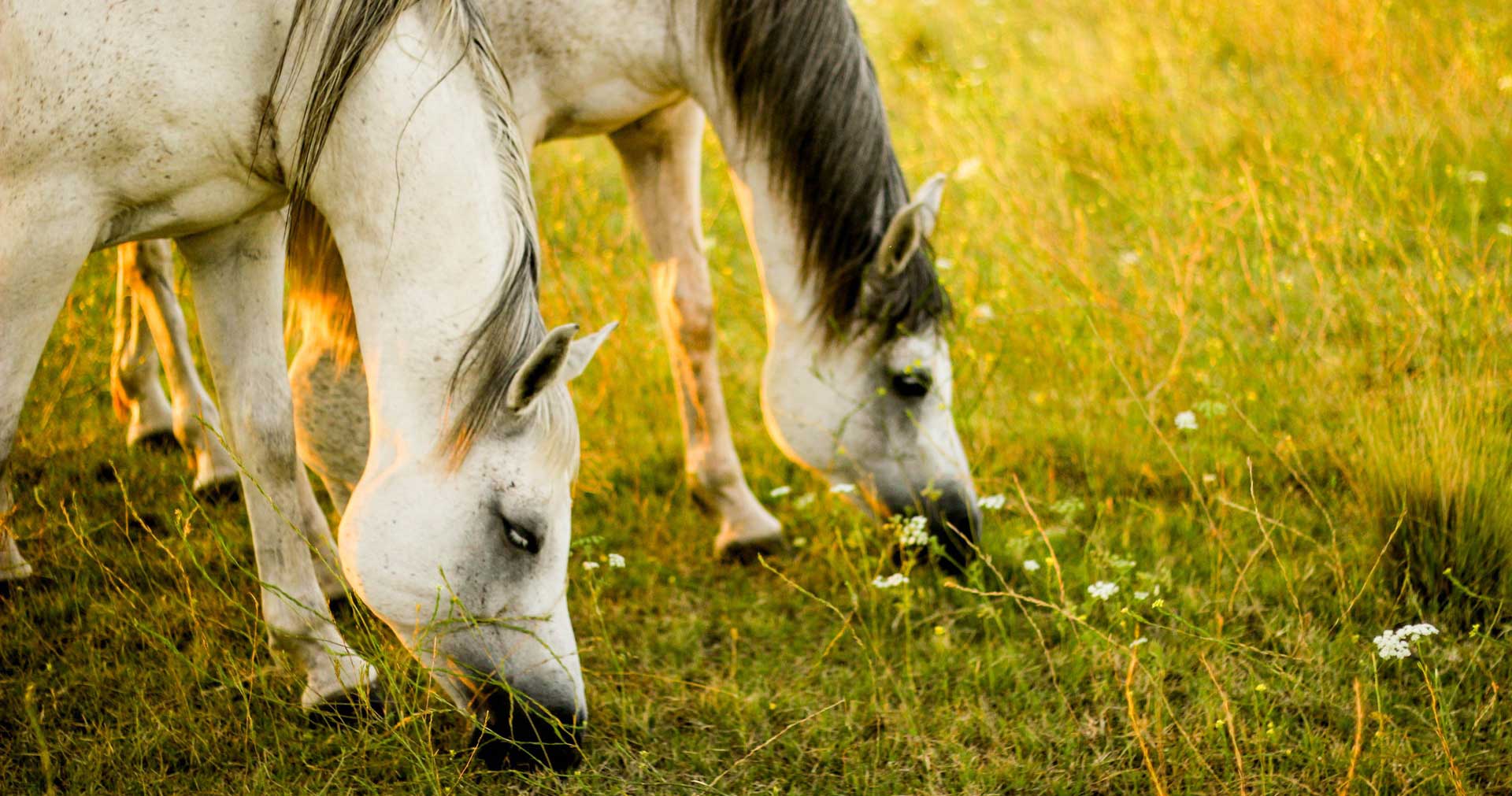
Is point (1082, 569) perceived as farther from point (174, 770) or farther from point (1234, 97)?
point (1234, 97)

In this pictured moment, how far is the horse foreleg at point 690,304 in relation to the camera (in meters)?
3.68

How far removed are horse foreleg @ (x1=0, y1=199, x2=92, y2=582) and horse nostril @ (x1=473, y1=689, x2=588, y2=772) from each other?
43.7 inches

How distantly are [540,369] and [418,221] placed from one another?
0.39m

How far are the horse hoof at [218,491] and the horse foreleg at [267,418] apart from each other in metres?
0.89

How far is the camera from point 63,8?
2211 millimetres

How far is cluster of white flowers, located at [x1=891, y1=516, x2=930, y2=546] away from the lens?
9.94 ft

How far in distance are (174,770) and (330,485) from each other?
83 centimetres

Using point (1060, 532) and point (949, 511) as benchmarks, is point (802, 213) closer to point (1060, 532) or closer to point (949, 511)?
point (949, 511)

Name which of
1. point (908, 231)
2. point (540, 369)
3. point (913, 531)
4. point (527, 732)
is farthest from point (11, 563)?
point (908, 231)

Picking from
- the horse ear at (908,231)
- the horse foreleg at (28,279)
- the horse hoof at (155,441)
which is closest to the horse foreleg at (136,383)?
the horse hoof at (155,441)

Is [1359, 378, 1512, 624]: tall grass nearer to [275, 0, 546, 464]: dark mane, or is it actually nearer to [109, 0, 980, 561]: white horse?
[109, 0, 980, 561]: white horse

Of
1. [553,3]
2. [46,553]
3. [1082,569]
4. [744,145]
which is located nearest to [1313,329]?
[1082,569]

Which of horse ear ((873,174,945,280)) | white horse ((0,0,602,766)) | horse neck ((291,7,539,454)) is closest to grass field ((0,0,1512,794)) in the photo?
white horse ((0,0,602,766))

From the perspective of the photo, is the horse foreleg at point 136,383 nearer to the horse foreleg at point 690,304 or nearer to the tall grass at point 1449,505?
the horse foreleg at point 690,304
